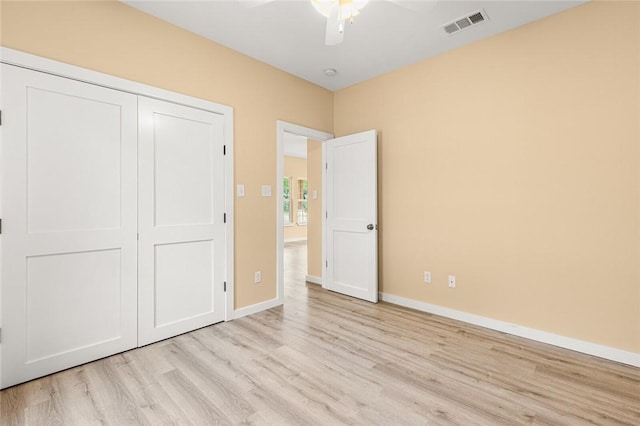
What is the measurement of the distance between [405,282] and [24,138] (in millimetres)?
3578

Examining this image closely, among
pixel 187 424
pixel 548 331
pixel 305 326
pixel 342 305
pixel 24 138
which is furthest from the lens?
pixel 342 305

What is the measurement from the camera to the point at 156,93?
101 inches

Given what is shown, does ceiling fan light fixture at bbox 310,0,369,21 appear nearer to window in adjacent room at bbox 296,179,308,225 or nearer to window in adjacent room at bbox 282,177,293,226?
window in adjacent room at bbox 282,177,293,226

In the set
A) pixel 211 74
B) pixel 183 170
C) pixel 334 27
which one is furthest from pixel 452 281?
pixel 211 74

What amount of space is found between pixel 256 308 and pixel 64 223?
74.2 inches

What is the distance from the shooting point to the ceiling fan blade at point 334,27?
1.85m

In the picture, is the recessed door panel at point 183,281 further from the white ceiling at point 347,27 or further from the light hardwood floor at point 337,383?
the white ceiling at point 347,27

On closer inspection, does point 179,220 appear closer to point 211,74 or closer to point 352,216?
point 211,74

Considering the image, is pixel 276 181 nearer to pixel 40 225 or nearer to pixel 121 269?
pixel 121 269

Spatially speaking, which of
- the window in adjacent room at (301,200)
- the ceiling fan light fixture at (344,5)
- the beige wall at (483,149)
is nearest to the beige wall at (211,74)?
the beige wall at (483,149)

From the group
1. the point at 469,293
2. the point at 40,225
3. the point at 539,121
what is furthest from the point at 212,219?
the point at 539,121

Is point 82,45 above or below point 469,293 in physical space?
above

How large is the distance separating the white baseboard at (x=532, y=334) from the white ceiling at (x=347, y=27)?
2.70 meters

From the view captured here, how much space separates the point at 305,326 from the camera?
115 inches
